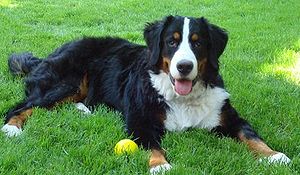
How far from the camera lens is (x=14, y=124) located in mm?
4758

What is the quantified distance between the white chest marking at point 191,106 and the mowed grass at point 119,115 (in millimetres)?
138

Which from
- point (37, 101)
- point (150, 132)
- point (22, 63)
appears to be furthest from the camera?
point (22, 63)

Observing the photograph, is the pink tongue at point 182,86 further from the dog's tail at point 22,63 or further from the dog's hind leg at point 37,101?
the dog's tail at point 22,63

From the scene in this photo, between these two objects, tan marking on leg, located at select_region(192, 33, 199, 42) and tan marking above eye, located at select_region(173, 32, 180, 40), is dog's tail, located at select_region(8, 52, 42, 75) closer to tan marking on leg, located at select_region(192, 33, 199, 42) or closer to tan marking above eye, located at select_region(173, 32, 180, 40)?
tan marking above eye, located at select_region(173, 32, 180, 40)

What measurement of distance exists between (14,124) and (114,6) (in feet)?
25.0

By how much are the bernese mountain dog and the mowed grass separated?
0.14 meters

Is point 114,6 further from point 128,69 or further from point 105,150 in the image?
point 105,150

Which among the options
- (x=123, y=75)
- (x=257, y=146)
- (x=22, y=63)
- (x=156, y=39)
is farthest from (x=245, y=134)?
(x=22, y=63)

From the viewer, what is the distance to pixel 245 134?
4.56 m

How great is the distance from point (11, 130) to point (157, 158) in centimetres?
149

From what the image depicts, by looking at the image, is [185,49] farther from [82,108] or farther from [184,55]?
[82,108]

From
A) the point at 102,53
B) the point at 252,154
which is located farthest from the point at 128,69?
the point at 252,154

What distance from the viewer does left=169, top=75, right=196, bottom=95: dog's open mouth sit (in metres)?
4.59

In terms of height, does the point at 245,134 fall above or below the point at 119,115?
above
